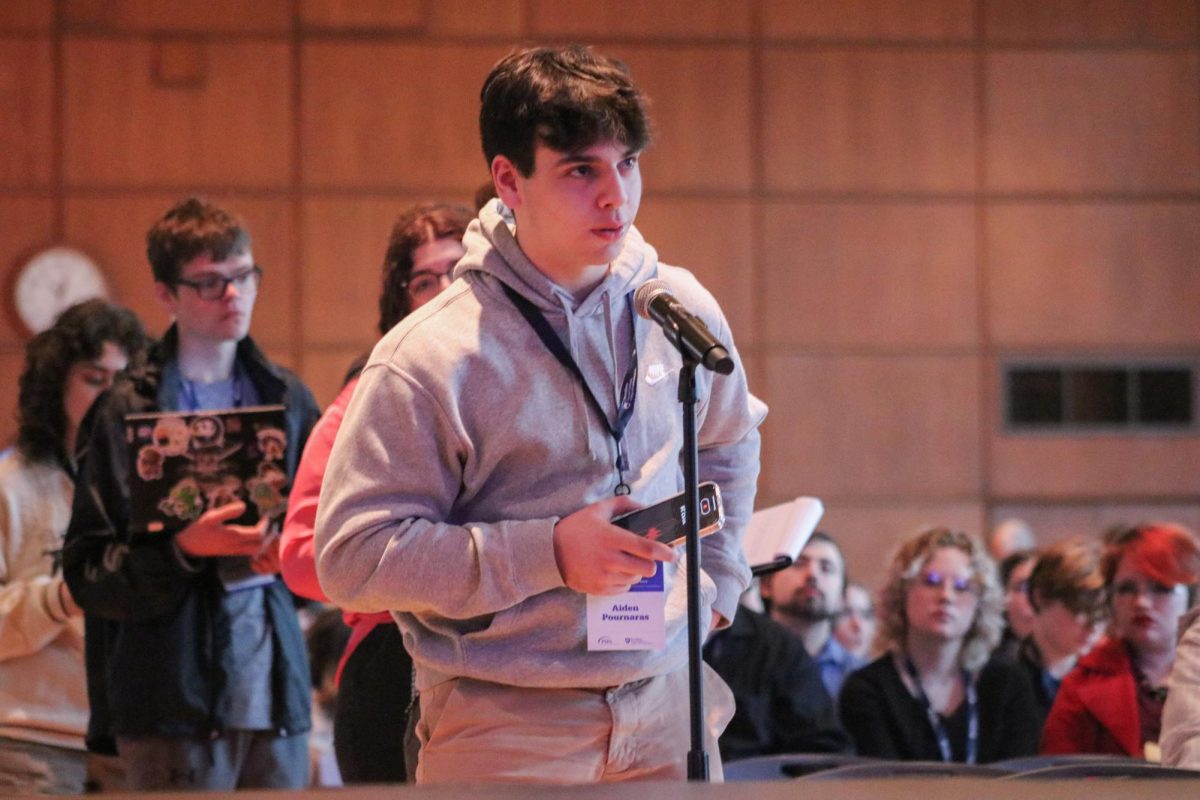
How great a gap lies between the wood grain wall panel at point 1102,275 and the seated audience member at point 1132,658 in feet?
14.1

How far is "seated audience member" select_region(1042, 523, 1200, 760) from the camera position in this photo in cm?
364

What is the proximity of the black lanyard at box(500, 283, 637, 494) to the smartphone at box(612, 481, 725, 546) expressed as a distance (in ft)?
0.35

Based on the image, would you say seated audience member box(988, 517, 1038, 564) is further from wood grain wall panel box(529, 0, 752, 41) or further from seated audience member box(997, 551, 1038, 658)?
wood grain wall panel box(529, 0, 752, 41)

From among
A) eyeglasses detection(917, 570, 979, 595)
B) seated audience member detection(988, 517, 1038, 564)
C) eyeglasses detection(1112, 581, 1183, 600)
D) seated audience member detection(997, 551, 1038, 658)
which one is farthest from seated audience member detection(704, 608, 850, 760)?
seated audience member detection(988, 517, 1038, 564)

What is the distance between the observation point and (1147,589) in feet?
12.3

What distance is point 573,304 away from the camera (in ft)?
6.13

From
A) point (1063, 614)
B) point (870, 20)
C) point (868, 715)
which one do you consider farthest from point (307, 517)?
point (870, 20)

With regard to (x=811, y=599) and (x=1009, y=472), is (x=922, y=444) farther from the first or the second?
(x=811, y=599)

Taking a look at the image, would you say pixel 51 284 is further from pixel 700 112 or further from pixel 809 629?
pixel 809 629

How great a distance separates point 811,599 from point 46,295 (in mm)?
4444

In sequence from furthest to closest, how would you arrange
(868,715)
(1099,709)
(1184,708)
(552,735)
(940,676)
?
(940,676)
(868,715)
(1099,709)
(1184,708)
(552,735)

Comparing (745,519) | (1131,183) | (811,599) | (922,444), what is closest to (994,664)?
(811,599)

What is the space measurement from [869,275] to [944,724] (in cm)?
413

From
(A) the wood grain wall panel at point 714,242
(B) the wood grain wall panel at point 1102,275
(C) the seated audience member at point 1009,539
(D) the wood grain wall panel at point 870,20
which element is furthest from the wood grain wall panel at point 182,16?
(C) the seated audience member at point 1009,539
